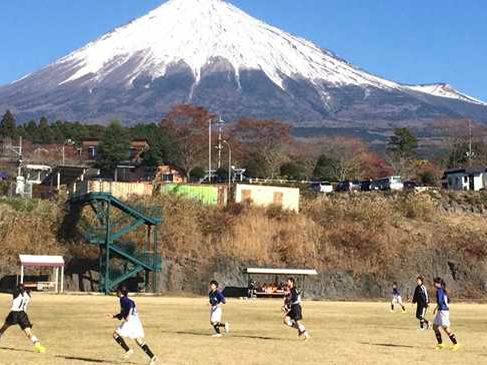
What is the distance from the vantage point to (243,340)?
2034cm

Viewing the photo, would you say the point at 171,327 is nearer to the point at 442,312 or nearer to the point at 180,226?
A: the point at 442,312

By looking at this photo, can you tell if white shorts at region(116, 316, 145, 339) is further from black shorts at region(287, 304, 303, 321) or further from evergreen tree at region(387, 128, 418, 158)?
evergreen tree at region(387, 128, 418, 158)

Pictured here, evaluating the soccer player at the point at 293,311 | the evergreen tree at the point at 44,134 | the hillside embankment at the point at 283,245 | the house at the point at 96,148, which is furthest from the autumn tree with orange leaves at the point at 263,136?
the soccer player at the point at 293,311

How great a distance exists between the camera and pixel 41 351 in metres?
17.4

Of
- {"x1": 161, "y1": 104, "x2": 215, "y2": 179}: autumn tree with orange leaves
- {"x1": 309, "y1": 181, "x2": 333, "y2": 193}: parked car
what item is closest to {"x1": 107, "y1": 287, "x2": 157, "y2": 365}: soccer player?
{"x1": 309, "y1": 181, "x2": 333, "y2": 193}: parked car

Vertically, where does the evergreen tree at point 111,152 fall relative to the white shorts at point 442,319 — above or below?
above

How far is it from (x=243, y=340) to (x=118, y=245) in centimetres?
3005

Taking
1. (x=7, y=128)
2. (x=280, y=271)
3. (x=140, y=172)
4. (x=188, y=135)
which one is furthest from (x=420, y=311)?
(x=7, y=128)

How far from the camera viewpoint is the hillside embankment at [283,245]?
164ft

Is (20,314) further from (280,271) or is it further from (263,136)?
(263,136)

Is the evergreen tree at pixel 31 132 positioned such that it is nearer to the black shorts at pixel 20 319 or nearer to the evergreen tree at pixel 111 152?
the evergreen tree at pixel 111 152

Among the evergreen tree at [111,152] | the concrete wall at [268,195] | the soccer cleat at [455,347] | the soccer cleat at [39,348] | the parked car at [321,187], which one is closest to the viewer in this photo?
the soccer cleat at [39,348]

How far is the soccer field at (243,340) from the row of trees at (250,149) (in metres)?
47.5

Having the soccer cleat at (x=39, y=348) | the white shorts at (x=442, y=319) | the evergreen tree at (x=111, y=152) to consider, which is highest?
the evergreen tree at (x=111, y=152)
